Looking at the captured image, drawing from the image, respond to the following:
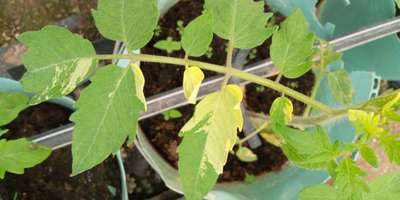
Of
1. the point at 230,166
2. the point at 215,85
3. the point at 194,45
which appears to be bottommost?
the point at 230,166

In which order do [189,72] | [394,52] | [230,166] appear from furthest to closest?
1. [230,166]
2. [394,52]
3. [189,72]

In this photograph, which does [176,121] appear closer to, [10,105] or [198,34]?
[10,105]

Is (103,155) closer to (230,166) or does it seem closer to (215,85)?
(215,85)

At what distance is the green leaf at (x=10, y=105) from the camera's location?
28.6 inches

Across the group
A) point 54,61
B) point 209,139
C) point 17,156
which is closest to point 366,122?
point 209,139

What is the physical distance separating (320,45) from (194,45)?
0.25 m

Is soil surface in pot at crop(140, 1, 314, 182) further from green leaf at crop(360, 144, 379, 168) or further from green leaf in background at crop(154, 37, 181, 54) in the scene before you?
green leaf at crop(360, 144, 379, 168)

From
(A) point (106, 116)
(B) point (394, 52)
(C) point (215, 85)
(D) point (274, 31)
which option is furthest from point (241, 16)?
(B) point (394, 52)

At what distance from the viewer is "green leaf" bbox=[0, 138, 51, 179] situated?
69cm

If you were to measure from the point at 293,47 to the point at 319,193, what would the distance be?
14 cm

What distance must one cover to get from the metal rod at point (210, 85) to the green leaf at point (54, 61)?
218 millimetres

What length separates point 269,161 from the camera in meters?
0.99

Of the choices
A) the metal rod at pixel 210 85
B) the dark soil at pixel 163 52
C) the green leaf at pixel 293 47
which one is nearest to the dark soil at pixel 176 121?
the dark soil at pixel 163 52

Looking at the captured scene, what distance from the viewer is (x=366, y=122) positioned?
54 cm
